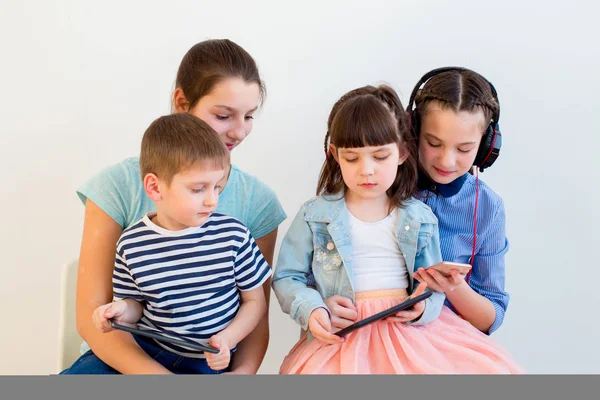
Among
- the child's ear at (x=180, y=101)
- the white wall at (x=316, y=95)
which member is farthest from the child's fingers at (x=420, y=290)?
the white wall at (x=316, y=95)

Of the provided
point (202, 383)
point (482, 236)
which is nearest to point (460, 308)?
point (482, 236)

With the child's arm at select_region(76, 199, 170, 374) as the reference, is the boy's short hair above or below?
above

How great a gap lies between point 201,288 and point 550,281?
1295 mm

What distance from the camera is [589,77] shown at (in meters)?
2.04

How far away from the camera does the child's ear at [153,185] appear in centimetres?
124

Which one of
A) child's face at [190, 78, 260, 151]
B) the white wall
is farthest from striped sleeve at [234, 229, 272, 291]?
the white wall

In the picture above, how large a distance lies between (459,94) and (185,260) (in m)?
0.66

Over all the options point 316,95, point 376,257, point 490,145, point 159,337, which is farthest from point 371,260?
point 316,95

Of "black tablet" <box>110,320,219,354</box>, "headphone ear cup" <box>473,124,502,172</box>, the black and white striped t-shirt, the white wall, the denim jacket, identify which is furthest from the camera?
the white wall

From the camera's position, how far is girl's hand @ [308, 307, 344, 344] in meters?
1.28

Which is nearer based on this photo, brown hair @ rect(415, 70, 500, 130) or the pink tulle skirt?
the pink tulle skirt

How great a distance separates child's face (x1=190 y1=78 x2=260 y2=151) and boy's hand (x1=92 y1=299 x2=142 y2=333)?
38 cm

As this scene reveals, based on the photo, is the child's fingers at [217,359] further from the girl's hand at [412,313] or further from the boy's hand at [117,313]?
the girl's hand at [412,313]

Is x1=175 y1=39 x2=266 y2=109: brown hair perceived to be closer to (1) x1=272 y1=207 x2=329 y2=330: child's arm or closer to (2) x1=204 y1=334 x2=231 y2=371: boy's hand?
(1) x1=272 y1=207 x2=329 y2=330: child's arm
